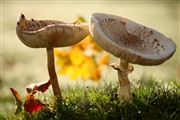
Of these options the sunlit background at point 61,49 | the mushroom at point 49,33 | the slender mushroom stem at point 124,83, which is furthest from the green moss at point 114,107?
the sunlit background at point 61,49

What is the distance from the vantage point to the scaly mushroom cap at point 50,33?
2.41 metres

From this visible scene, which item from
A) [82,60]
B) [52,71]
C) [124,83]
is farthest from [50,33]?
[82,60]

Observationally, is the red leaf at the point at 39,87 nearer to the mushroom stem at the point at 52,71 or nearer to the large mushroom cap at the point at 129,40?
the mushroom stem at the point at 52,71

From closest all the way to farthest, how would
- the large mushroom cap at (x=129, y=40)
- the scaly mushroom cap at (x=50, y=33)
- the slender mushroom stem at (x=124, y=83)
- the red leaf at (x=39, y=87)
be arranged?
the large mushroom cap at (x=129, y=40), the scaly mushroom cap at (x=50, y=33), the slender mushroom stem at (x=124, y=83), the red leaf at (x=39, y=87)

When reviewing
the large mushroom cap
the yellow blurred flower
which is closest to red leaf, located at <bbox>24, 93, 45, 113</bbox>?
the large mushroom cap

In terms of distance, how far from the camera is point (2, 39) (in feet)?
19.9

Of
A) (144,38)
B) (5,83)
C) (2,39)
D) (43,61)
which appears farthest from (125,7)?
(144,38)

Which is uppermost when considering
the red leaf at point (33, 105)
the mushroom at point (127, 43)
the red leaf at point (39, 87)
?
the mushroom at point (127, 43)

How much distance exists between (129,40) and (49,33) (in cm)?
28

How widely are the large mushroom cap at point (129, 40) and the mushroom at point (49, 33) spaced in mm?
99

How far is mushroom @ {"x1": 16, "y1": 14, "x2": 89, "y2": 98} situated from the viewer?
7.91ft

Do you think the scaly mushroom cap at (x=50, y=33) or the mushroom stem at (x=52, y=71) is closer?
the scaly mushroom cap at (x=50, y=33)

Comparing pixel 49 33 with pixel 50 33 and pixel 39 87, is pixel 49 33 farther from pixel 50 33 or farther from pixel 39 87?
pixel 39 87

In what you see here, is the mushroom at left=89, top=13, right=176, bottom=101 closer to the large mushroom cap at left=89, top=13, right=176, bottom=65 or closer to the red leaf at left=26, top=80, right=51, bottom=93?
the large mushroom cap at left=89, top=13, right=176, bottom=65
